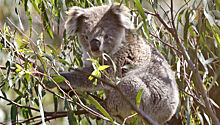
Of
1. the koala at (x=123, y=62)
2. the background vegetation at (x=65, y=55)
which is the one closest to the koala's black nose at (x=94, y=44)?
the koala at (x=123, y=62)

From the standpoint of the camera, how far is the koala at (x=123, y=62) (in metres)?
2.24

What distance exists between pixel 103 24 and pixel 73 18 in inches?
11.8

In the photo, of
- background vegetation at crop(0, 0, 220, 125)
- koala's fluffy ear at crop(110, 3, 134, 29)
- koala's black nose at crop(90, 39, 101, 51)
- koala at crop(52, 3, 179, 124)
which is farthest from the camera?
koala's fluffy ear at crop(110, 3, 134, 29)

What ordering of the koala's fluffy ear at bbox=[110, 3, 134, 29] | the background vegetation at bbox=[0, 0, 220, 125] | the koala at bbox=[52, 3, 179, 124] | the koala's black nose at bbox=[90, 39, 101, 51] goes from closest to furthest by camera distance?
the background vegetation at bbox=[0, 0, 220, 125] < the koala's black nose at bbox=[90, 39, 101, 51] < the koala at bbox=[52, 3, 179, 124] < the koala's fluffy ear at bbox=[110, 3, 134, 29]

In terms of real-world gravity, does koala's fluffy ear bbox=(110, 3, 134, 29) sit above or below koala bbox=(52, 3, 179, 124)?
above

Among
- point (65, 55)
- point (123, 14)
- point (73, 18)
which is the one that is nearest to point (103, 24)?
point (123, 14)

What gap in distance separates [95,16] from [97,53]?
0.35m

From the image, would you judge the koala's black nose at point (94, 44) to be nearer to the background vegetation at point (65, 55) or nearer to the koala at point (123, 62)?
the koala at point (123, 62)

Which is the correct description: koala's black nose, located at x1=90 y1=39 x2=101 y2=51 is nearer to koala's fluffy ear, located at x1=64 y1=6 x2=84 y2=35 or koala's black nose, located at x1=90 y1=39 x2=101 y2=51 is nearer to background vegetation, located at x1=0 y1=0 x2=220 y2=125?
background vegetation, located at x1=0 y1=0 x2=220 y2=125

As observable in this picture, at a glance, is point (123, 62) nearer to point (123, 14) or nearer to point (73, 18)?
point (123, 14)

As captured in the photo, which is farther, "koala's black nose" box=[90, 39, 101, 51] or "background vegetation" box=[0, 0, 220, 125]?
"koala's black nose" box=[90, 39, 101, 51]

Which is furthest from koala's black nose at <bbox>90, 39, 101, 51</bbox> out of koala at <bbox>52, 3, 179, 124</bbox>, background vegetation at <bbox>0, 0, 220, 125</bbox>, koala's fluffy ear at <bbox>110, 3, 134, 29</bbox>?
koala's fluffy ear at <bbox>110, 3, 134, 29</bbox>

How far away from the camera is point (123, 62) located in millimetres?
2482

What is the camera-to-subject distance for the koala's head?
90.4 inches
